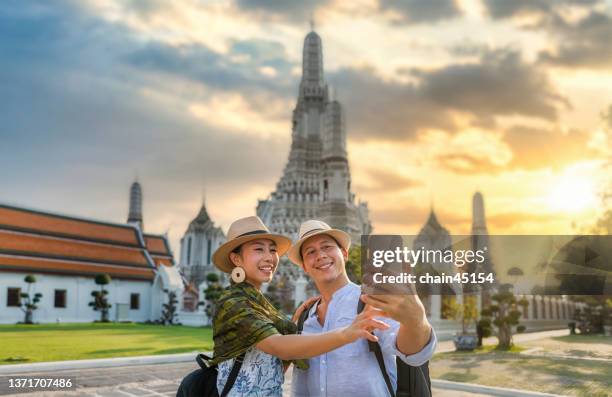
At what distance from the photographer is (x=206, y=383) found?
139 inches

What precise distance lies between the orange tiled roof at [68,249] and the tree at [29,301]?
8.30 ft

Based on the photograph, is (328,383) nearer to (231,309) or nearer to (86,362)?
(231,309)

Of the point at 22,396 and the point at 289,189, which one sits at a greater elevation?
the point at 289,189

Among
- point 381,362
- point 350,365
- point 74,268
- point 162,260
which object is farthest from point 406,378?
point 162,260

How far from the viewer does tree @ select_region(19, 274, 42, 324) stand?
30.0m

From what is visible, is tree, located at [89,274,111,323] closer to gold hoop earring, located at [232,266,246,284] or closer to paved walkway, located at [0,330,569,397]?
paved walkway, located at [0,330,569,397]

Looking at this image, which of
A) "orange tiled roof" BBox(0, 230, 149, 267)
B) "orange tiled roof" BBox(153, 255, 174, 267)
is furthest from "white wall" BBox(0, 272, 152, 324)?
"orange tiled roof" BBox(153, 255, 174, 267)

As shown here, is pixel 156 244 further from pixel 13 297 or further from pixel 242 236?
pixel 242 236

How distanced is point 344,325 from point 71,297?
33.5 m

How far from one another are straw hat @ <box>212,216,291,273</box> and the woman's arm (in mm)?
721

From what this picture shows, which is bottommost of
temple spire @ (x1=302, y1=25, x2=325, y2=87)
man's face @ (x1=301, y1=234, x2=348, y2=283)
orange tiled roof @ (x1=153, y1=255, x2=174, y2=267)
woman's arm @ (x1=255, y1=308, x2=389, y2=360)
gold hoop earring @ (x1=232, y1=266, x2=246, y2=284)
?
woman's arm @ (x1=255, y1=308, x2=389, y2=360)

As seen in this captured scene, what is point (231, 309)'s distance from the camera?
3330 millimetres

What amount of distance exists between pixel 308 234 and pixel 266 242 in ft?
1.06

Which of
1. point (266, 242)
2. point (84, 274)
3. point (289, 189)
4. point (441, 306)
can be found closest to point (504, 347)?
point (441, 306)
